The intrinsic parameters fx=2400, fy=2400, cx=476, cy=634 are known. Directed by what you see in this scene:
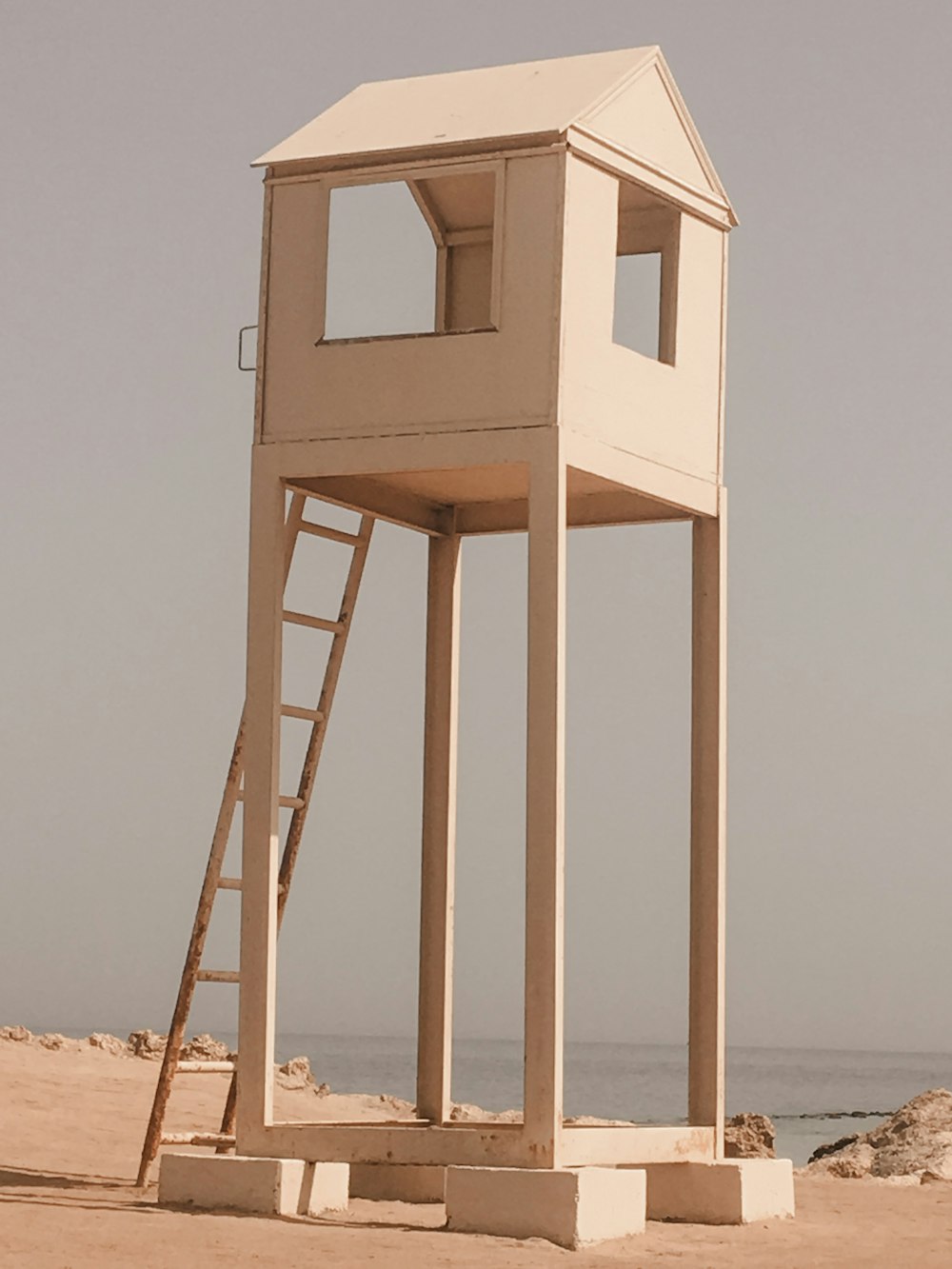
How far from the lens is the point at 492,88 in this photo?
46.2 ft

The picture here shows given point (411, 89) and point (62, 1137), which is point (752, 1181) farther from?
point (411, 89)

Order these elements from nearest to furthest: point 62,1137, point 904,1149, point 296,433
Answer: point 296,433 < point 62,1137 < point 904,1149

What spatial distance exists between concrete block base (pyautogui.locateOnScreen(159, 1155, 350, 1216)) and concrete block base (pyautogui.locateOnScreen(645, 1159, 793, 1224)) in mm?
1900

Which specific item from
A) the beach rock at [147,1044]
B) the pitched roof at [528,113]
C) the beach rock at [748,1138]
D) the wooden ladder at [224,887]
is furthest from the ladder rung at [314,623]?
the beach rock at [147,1044]

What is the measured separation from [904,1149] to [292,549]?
28.7ft

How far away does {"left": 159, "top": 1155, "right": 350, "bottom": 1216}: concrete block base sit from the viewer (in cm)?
1274

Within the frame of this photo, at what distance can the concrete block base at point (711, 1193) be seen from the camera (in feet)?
44.7

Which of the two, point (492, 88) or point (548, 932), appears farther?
point (492, 88)

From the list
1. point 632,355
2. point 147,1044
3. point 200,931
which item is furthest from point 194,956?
point 147,1044

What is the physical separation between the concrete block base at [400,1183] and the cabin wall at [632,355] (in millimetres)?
4437

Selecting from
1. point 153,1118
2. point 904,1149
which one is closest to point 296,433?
point 153,1118

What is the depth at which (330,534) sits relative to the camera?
14805mm

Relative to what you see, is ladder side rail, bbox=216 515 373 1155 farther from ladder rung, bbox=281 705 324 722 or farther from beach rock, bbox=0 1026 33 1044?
beach rock, bbox=0 1026 33 1044

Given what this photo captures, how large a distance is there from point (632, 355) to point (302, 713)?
2922 millimetres
